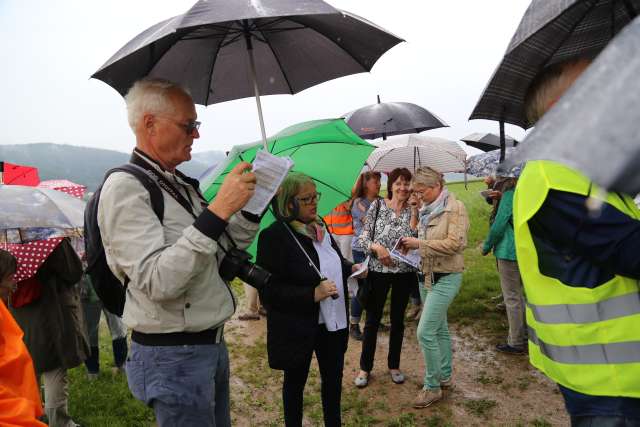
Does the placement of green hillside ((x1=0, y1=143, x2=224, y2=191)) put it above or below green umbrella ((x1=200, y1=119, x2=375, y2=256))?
below

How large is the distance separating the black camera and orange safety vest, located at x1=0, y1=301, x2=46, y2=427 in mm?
883

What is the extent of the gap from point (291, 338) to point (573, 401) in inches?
71.1

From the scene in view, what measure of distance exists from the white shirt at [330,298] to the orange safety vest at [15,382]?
5.66 ft

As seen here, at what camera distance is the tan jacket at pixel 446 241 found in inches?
150

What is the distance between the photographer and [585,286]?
139 centimetres

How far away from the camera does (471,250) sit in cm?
1072

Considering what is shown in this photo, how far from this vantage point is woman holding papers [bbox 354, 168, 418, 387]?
4.29m

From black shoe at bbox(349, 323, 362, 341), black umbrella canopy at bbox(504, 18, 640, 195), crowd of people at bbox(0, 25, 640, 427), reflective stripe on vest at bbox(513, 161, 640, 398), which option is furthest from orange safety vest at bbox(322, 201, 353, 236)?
black umbrella canopy at bbox(504, 18, 640, 195)

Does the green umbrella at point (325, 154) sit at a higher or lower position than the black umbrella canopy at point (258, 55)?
lower

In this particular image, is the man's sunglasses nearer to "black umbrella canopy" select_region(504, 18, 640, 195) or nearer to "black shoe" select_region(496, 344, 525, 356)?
"black umbrella canopy" select_region(504, 18, 640, 195)

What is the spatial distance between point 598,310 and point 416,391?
330 centimetres

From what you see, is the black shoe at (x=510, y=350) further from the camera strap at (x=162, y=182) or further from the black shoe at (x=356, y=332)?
the camera strap at (x=162, y=182)

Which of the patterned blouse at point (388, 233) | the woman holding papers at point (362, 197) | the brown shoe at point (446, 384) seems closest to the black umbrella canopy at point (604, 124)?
the patterned blouse at point (388, 233)

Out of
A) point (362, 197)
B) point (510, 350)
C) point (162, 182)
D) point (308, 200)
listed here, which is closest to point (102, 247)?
point (162, 182)
